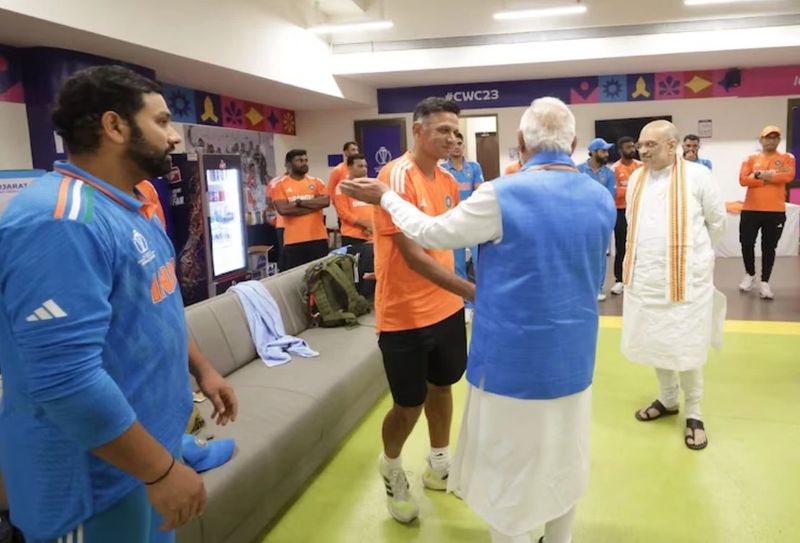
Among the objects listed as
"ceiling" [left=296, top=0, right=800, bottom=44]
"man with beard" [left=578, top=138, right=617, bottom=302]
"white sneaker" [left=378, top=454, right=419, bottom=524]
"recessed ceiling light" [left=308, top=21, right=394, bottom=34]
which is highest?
"ceiling" [left=296, top=0, right=800, bottom=44]

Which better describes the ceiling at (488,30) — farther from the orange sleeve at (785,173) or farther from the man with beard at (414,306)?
Result: the man with beard at (414,306)

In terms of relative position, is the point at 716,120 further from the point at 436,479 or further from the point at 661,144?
the point at 436,479

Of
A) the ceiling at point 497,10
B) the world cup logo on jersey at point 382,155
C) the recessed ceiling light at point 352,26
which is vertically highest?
the ceiling at point 497,10

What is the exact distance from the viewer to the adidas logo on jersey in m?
0.92

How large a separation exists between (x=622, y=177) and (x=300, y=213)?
3.50 meters

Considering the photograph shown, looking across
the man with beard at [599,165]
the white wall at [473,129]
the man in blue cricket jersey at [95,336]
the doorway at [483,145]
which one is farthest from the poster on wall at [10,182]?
the white wall at [473,129]

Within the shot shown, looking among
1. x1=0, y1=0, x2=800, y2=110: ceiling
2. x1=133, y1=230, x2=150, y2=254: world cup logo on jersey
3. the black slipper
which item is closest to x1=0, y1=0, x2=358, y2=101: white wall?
x1=0, y1=0, x2=800, y2=110: ceiling

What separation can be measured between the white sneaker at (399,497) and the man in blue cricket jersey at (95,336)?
125cm

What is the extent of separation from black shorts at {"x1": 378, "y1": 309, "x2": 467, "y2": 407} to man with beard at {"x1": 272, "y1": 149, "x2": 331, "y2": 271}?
3.23 m

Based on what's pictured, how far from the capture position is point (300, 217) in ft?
17.5

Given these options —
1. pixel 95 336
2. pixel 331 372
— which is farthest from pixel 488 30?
pixel 95 336

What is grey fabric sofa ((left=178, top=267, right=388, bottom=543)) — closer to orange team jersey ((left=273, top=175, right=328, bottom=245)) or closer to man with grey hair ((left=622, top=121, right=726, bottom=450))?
orange team jersey ((left=273, top=175, right=328, bottom=245))

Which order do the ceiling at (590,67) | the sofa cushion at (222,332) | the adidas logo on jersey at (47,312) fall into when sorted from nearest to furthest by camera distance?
the adidas logo on jersey at (47,312), the sofa cushion at (222,332), the ceiling at (590,67)

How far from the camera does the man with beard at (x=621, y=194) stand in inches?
241
